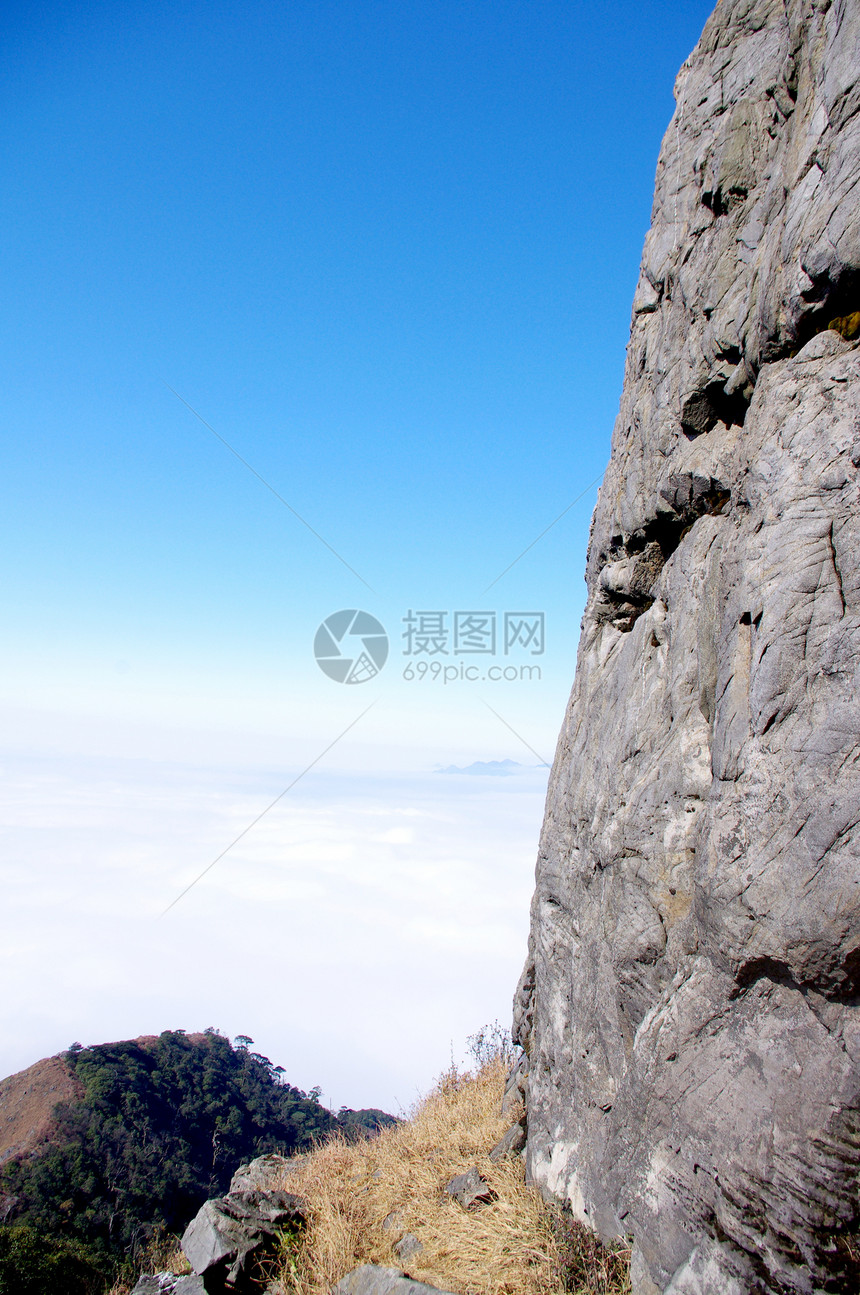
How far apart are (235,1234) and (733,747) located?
357 inches

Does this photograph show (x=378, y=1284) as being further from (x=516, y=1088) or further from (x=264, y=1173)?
(x=264, y=1173)

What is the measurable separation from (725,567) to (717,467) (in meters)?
1.20

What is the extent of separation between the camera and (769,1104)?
15.7 feet

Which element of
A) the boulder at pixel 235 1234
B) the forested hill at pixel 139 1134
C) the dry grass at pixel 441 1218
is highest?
the dry grass at pixel 441 1218

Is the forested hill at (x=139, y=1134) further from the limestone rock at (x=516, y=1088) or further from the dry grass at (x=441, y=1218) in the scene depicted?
the limestone rock at (x=516, y=1088)

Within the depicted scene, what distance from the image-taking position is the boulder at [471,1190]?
25.9 ft

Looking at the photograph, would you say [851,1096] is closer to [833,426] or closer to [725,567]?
[725,567]

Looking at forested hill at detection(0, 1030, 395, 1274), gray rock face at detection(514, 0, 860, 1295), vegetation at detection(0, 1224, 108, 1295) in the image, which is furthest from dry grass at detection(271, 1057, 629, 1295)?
forested hill at detection(0, 1030, 395, 1274)

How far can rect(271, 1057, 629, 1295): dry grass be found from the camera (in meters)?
6.16

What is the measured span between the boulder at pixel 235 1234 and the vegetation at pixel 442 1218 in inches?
13.1

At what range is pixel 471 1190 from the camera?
8117 mm

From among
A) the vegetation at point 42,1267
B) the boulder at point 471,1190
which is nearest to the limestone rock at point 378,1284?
the boulder at point 471,1190

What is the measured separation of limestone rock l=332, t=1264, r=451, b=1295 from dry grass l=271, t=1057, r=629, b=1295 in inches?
15.2

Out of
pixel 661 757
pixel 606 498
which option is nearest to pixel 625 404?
pixel 606 498
